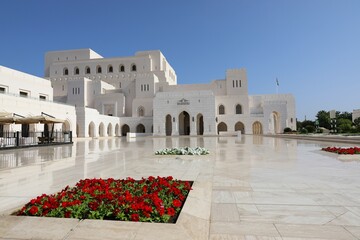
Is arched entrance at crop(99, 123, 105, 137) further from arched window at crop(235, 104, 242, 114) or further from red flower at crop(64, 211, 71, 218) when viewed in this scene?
red flower at crop(64, 211, 71, 218)

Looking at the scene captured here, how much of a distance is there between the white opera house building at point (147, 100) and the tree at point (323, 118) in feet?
48.3

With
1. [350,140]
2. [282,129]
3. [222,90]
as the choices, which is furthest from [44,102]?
[282,129]

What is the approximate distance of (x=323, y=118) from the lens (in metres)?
55.2

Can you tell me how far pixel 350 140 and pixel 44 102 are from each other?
2560cm

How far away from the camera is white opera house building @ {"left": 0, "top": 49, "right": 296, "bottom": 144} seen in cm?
3706

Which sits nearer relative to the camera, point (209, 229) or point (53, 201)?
point (209, 229)

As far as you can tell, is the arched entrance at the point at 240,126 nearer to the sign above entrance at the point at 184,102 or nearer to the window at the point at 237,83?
the window at the point at 237,83

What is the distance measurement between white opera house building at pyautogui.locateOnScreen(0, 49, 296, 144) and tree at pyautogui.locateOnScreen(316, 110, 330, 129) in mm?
14730

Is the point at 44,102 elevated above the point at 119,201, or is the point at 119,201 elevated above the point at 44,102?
the point at 44,102

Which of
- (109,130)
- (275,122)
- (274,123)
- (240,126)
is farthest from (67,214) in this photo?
(274,123)

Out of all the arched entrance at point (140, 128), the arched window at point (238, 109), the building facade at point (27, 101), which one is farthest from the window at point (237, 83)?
the building facade at point (27, 101)

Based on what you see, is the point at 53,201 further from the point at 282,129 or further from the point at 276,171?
the point at 282,129

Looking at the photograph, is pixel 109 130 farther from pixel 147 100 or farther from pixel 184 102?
pixel 184 102

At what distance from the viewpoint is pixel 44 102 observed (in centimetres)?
2372
